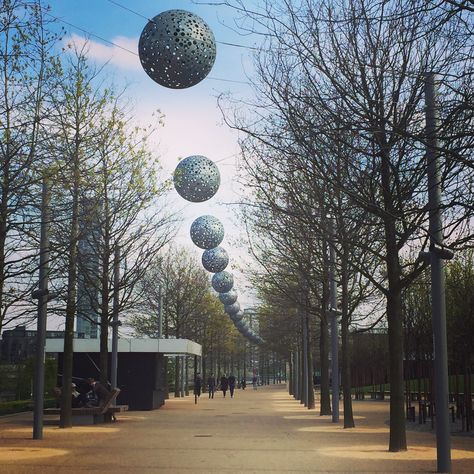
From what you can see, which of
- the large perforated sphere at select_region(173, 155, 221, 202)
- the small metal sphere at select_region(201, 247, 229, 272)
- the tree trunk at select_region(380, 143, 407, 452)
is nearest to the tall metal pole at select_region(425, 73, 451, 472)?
the tree trunk at select_region(380, 143, 407, 452)

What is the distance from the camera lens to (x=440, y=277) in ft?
41.4

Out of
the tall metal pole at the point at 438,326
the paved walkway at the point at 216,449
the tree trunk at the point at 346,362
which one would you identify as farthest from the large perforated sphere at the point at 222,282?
the tall metal pole at the point at 438,326

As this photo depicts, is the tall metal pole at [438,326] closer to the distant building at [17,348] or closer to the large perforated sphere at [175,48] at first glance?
the large perforated sphere at [175,48]

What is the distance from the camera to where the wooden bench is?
23.0m

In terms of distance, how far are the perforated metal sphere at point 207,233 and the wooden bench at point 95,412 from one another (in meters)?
5.77

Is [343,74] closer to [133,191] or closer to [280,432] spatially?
[133,191]

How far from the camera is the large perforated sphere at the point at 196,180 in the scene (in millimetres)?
19281

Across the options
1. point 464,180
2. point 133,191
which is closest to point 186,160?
point 133,191

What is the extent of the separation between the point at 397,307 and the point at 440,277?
2.45 metres

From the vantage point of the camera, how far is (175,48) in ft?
37.2

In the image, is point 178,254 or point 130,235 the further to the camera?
point 178,254

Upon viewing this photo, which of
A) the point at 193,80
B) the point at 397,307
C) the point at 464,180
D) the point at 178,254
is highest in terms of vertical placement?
the point at 178,254

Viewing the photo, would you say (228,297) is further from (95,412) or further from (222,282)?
(95,412)

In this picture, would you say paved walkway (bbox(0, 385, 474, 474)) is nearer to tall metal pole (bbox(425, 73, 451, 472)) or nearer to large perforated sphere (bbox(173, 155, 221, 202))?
tall metal pole (bbox(425, 73, 451, 472))
